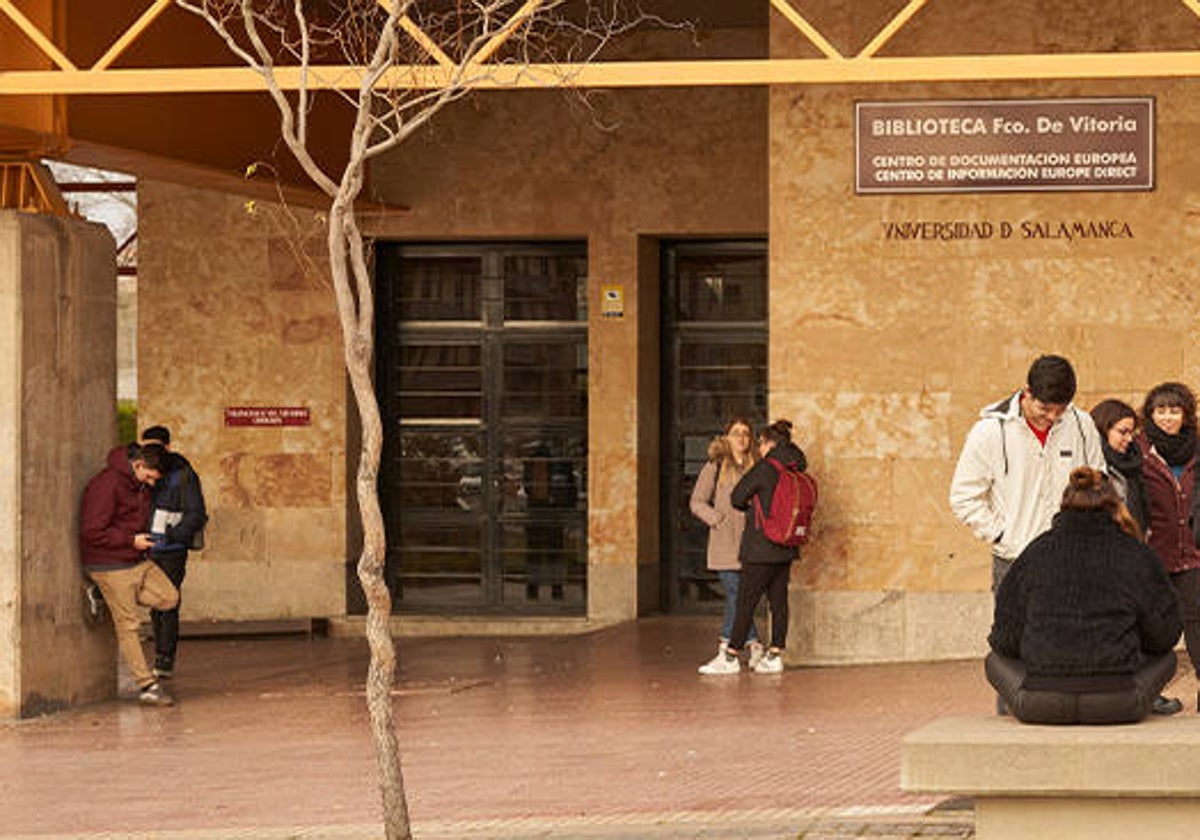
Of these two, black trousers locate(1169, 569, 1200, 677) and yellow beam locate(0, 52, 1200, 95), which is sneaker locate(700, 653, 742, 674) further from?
black trousers locate(1169, 569, 1200, 677)

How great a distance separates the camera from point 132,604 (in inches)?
629

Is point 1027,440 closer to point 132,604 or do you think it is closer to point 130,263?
point 132,604

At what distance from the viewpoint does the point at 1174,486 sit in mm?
12109

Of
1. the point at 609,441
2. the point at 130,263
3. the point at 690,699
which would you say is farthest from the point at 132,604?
the point at 130,263

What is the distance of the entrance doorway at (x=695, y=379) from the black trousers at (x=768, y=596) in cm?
587

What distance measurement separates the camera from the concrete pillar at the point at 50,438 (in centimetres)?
1516

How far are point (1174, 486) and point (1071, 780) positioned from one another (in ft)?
13.6

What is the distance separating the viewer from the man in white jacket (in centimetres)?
1081

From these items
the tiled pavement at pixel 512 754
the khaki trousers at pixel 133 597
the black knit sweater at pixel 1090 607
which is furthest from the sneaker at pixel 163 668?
the black knit sweater at pixel 1090 607

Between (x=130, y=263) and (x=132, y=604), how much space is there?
689 inches

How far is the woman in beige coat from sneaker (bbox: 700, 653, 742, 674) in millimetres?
13

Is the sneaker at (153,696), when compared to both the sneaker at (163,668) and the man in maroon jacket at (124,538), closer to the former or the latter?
the man in maroon jacket at (124,538)

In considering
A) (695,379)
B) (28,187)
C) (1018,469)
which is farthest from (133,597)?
(695,379)

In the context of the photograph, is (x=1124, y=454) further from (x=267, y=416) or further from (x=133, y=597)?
(x=267, y=416)
